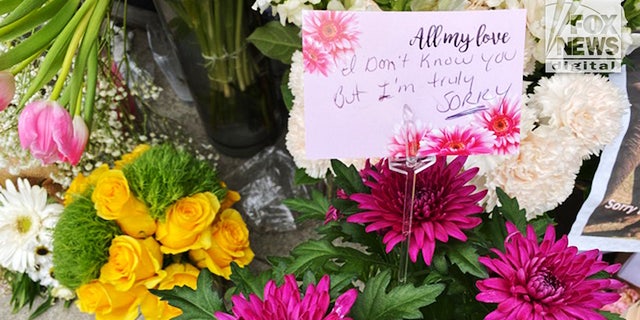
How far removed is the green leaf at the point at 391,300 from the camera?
46 cm

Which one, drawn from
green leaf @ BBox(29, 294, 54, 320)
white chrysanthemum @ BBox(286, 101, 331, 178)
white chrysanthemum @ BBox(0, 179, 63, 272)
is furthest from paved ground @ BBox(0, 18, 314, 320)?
white chrysanthemum @ BBox(286, 101, 331, 178)

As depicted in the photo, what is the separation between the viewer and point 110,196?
78cm

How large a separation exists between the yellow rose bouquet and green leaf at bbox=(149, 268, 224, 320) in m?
0.28

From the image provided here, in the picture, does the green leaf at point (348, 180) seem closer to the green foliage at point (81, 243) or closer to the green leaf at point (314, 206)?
the green leaf at point (314, 206)

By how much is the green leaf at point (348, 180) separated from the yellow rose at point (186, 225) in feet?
1.06

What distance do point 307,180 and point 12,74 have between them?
34 cm

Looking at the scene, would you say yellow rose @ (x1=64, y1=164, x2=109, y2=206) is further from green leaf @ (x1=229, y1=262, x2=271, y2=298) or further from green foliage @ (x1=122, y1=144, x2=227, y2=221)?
green leaf @ (x1=229, y1=262, x2=271, y2=298)

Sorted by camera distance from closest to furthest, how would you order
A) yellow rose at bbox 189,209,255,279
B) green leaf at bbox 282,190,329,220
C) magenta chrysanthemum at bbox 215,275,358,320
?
magenta chrysanthemum at bbox 215,275,358,320 → green leaf at bbox 282,190,329,220 → yellow rose at bbox 189,209,255,279

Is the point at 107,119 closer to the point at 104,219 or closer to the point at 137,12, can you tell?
the point at 104,219

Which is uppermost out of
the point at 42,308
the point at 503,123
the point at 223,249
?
the point at 503,123

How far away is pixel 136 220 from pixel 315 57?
0.45m

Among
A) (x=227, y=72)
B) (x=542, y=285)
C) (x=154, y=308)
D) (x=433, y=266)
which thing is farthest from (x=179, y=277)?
(x=542, y=285)

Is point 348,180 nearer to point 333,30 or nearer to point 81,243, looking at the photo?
point 333,30

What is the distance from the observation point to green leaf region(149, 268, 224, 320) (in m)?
0.49
